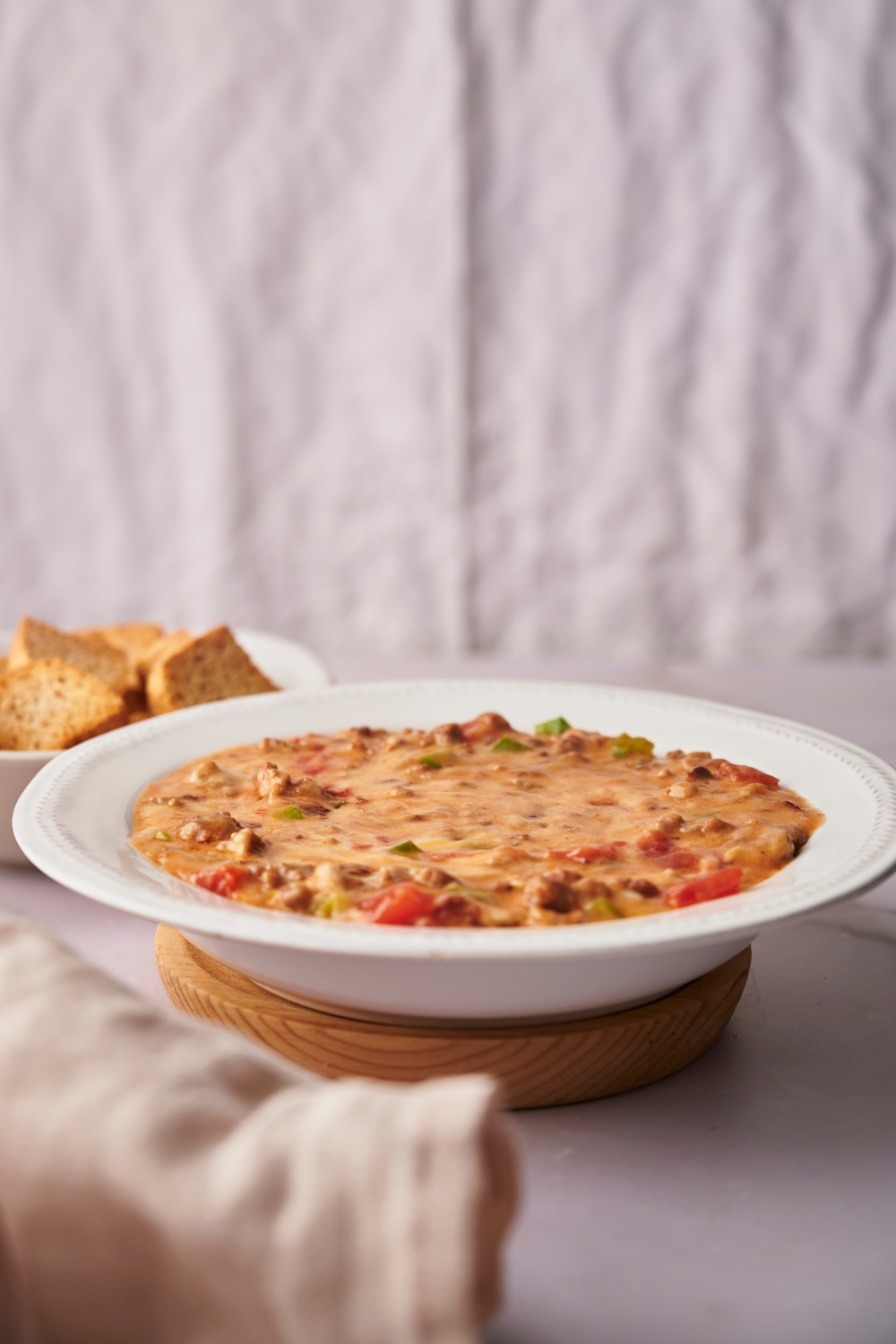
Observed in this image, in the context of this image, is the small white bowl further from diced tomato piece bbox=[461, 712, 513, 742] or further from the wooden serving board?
diced tomato piece bbox=[461, 712, 513, 742]

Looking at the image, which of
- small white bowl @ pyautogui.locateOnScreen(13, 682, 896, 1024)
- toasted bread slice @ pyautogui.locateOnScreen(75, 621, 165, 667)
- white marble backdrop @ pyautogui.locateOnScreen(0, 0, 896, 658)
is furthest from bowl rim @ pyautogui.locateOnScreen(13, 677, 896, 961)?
white marble backdrop @ pyautogui.locateOnScreen(0, 0, 896, 658)

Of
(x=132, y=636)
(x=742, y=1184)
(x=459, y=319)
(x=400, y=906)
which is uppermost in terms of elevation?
(x=459, y=319)

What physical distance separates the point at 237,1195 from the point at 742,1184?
56cm

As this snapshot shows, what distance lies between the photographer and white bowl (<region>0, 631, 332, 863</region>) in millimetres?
1696

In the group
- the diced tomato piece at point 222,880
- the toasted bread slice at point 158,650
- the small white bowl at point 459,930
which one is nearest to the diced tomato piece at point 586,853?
the small white bowl at point 459,930

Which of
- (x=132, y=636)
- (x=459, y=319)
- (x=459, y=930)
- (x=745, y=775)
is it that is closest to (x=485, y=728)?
(x=745, y=775)

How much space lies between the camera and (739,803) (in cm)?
153

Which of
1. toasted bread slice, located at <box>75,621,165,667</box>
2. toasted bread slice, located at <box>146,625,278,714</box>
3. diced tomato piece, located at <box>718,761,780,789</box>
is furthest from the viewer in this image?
toasted bread slice, located at <box>75,621,165,667</box>

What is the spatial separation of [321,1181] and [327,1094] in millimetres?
62

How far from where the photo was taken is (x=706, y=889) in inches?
49.3

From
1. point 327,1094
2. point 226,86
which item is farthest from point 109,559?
point 327,1094

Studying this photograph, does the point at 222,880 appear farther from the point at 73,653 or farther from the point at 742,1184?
the point at 73,653

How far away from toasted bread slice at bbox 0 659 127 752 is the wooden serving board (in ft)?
2.27

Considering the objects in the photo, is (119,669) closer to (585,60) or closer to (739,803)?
(739,803)
